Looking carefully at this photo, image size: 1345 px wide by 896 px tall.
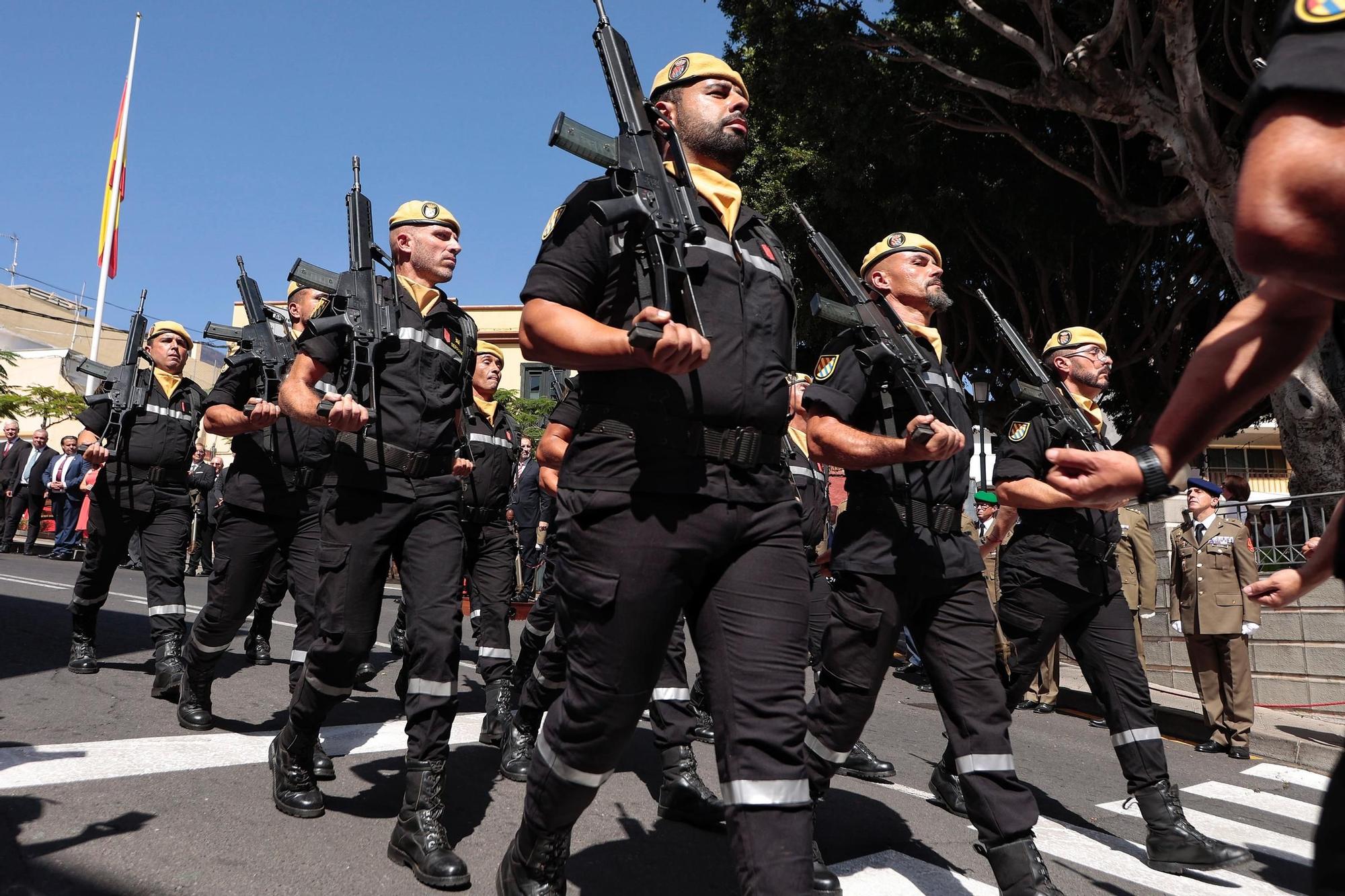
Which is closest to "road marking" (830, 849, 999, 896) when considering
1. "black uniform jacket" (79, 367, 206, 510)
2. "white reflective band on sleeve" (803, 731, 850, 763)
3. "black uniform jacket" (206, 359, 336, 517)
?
"white reflective band on sleeve" (803, 731, 850, 763)

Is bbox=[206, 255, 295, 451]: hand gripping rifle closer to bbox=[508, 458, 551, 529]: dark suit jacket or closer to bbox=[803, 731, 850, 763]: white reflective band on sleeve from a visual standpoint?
bbox=[803, 731, 850, 763]: white reflective band on sleeve

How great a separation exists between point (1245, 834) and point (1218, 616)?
3.41 m

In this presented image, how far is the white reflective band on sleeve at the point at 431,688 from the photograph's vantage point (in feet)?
11.7

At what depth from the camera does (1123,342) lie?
18.0 metres

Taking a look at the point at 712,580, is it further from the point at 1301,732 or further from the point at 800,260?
the point at 800,260

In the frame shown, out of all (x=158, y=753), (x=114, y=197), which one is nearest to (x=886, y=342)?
(x=158, y=753)

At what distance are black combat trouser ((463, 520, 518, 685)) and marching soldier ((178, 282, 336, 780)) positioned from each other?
95 cm

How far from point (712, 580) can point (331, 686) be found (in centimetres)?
186

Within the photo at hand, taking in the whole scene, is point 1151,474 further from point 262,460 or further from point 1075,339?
point 262,460

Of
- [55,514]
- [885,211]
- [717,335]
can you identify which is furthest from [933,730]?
[55,514]

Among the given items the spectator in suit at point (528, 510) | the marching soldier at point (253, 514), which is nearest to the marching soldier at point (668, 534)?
the marching soldier at point (253, 514)

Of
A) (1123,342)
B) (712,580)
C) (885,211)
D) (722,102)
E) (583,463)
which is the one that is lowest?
(712,580)

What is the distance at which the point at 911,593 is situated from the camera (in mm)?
3713

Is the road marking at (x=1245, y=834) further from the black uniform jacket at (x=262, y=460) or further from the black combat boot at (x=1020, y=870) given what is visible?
the black uniform jacket at (x=262, y=460)
